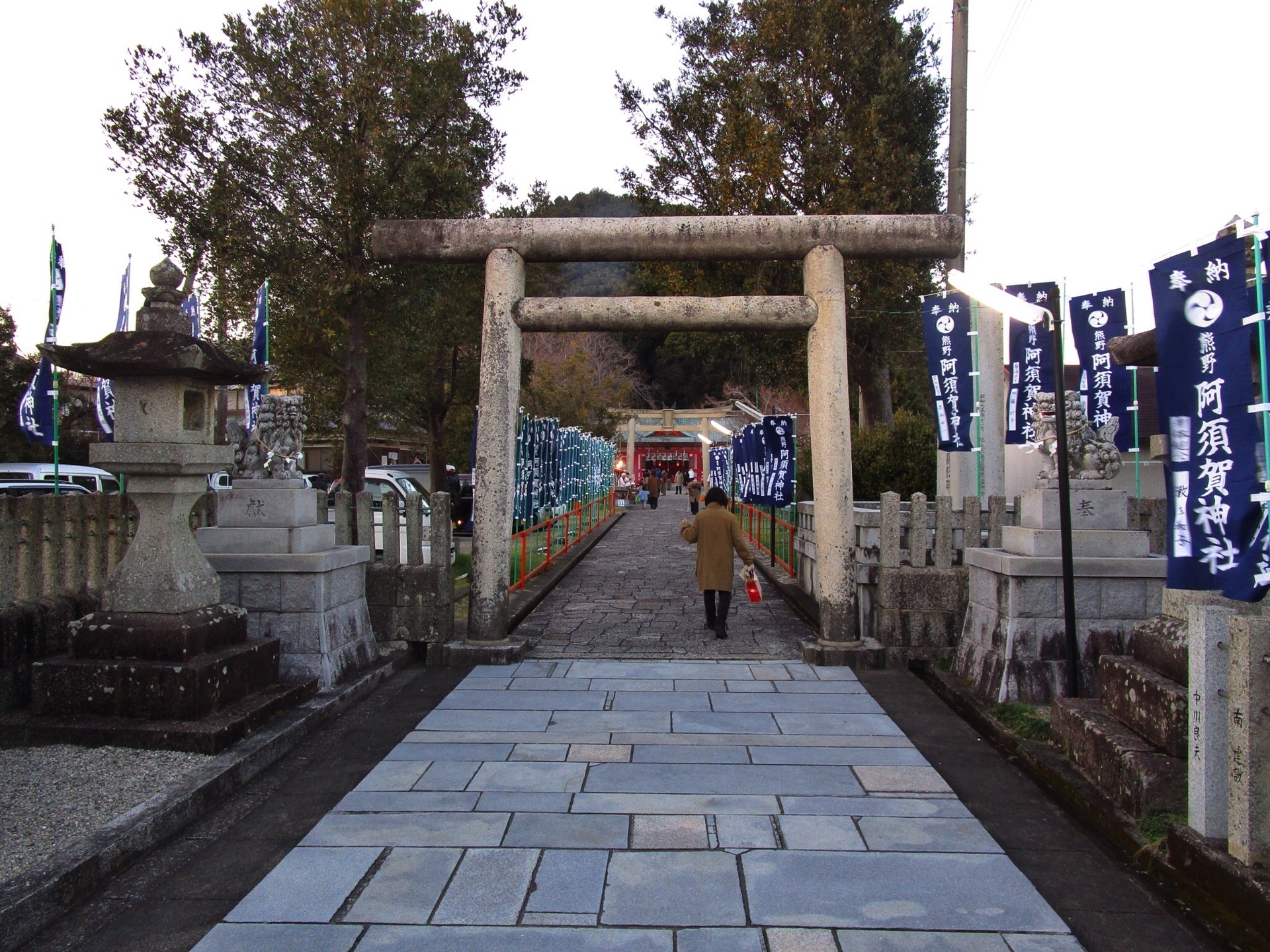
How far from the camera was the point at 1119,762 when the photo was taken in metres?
3.92

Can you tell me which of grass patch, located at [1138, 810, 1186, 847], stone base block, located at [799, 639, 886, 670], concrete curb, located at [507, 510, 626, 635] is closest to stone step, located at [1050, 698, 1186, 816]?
grass patch, located at [1138, 810, 1186, 847]

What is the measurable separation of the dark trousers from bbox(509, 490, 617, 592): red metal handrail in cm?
227

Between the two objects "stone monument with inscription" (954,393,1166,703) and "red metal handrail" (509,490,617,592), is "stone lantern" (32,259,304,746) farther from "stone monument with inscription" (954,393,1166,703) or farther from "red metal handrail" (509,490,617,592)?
"stone monument with inscription" (954,393,1166,703)

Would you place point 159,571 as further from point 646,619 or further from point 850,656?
point 646,619

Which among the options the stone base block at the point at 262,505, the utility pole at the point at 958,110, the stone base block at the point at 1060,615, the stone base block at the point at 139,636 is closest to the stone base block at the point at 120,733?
the stone base block at the point at 139,636

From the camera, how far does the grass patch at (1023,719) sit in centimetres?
502

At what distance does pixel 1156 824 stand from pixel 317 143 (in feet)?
41.1

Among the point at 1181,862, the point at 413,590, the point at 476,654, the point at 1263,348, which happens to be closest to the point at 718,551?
the point at 476,654

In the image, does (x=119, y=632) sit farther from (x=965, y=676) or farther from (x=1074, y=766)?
(x=965, y=676)

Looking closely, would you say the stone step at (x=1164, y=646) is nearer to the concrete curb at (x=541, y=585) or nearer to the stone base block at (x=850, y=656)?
the stone base block at (x=850, y=656)

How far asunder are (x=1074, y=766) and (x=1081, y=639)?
55.8 inches

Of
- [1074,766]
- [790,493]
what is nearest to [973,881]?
[1074,766]

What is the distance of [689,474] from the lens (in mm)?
46406

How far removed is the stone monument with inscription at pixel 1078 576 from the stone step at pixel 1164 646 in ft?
3.92
